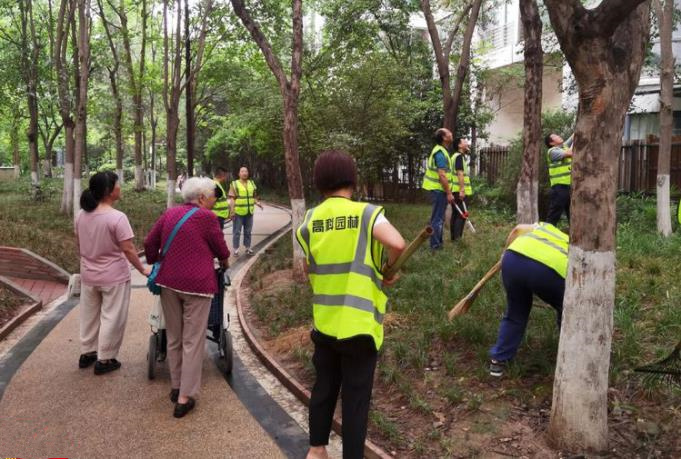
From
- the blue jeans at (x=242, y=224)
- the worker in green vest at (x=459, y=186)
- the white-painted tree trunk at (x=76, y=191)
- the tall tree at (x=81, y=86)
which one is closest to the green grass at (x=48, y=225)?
the white-painted tree trunk at (x=76, y=191)

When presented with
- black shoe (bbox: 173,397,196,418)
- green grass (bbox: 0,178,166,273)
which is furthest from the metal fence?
black shoe (bbox: 173,397,196,418)

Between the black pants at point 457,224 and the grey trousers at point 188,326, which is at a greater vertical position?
the black pants at point 457,224

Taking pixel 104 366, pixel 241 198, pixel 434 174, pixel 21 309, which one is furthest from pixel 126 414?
pixel 241 198

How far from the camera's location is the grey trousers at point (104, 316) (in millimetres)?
5281

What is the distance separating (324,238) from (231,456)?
175 centimetres

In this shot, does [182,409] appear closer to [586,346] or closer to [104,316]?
[104,316]

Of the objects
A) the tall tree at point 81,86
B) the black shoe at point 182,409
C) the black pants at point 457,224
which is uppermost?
the tall tree at point 81,86

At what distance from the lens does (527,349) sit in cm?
481

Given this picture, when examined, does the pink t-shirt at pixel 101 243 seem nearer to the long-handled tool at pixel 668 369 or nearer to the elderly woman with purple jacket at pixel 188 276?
the elderly woman with purple jacket at pixel 188 276

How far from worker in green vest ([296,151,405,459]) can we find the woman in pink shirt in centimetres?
246

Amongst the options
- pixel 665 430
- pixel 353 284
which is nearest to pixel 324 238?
pixel 353 284

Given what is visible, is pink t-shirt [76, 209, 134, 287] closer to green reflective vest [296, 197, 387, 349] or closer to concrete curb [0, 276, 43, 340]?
concrete curb [0, 276, 43, 340]

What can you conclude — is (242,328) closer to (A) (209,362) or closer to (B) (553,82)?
(A) (209,362)

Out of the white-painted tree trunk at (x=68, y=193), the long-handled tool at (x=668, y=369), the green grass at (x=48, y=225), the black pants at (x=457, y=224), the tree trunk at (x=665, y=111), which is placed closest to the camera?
the long-handled tool at (x=668, y=369)
